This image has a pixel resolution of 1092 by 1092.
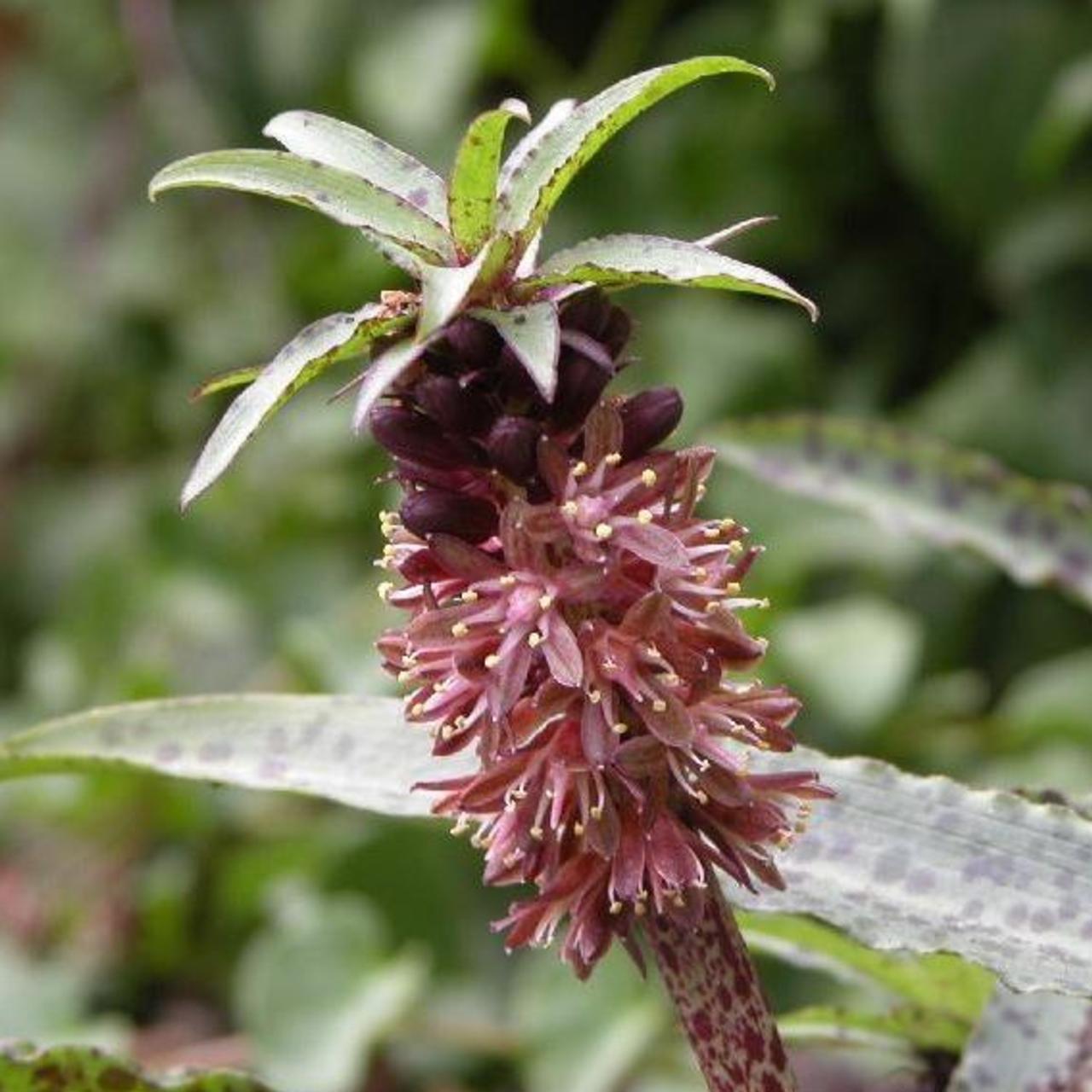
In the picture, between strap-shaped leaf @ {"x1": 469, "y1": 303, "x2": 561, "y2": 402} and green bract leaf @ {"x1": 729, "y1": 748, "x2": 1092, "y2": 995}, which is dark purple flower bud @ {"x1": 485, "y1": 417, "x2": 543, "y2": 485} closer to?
strap-shaped leaf @ {"x1": 469, "y1": 303, "x2": 561, "y2": 402}

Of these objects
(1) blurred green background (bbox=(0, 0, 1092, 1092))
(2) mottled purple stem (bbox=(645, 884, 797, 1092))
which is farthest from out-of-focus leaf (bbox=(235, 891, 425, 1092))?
(2) mottled purple stem (bbox=(645, 884, 797, 1092))

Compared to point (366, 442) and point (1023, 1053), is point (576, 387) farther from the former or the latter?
point (366, 442)

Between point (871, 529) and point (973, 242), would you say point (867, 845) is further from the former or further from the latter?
point (973, 242)

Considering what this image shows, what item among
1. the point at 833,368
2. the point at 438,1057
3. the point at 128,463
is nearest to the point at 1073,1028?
the point at 438,1057

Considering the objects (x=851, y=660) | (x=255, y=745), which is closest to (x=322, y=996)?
(x=851, y=660)

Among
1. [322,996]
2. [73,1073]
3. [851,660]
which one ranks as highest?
[851,660]

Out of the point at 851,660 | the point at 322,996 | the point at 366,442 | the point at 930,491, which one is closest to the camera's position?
the point at 930,491
